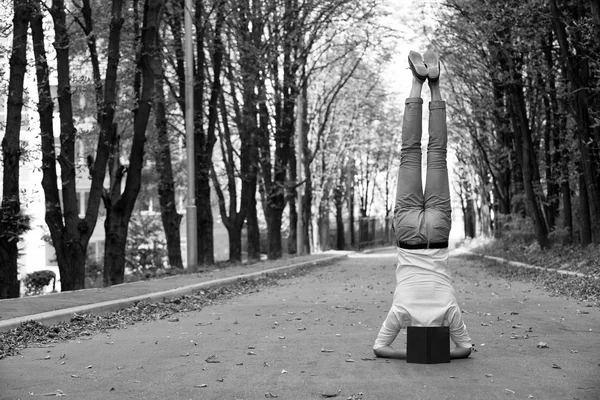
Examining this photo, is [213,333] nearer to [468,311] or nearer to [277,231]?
[468,311]

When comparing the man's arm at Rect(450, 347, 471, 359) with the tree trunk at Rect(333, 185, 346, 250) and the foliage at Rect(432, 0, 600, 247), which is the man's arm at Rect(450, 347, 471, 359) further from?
the tree trunk at Rect(333, 185, 346, 250)

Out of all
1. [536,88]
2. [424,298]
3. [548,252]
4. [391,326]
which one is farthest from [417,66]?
[548,252]

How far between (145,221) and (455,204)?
6210 cm

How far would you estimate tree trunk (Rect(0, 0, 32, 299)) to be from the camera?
1755 cm

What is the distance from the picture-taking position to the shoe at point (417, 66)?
8.31 m

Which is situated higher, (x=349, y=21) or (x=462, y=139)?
(x=349, y=21)

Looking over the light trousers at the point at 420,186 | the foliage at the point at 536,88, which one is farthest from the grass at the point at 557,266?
the light trousers at the point at 420,186

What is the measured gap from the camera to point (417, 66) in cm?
832

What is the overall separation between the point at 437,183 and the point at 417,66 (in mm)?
1052

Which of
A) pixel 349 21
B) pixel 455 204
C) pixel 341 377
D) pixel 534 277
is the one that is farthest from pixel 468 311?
pixel 455 204

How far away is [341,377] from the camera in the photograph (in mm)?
7387

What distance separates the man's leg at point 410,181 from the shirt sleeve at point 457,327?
683 mm

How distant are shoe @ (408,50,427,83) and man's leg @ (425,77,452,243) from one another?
21cm

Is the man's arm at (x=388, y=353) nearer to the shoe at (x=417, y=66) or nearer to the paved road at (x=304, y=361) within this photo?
the paved road at (x=304, y=361)
